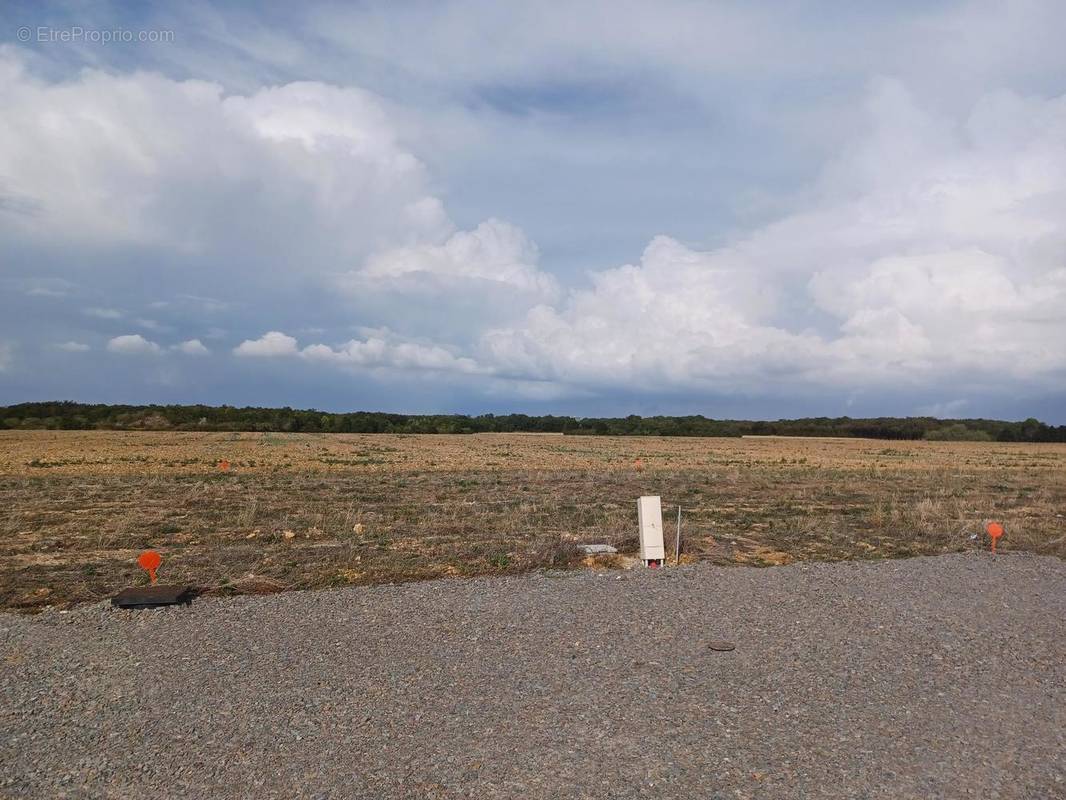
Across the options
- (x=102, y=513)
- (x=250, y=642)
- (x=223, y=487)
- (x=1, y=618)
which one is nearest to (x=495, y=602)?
(x=250, y=642)

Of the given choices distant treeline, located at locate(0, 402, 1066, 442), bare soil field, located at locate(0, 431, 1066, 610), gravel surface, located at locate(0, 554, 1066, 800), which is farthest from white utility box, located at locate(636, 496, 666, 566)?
distant treeline, located at locate(0, 402, 1066, 442)

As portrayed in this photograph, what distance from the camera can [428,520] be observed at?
18.3 meters

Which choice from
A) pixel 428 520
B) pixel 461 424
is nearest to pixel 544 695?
pixel 428 520

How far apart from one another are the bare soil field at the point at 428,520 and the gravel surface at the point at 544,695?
8.38 ft

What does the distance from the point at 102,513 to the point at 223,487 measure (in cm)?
693

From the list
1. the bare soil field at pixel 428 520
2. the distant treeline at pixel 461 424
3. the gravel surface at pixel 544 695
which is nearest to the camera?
the gravel surface at pixel 544 695

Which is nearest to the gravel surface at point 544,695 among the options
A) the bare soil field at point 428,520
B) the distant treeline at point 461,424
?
the bare soil field at point 428,520

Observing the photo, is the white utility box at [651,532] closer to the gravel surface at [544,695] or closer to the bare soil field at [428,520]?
the bare soil field at [428,520]

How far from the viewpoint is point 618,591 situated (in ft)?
33.3

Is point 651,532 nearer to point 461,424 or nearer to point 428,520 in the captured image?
point 428,520

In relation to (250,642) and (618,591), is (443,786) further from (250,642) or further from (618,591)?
(618,591)

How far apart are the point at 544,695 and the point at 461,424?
112 m

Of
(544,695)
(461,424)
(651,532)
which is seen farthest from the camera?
(461,424)

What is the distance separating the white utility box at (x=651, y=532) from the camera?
12.1 m
